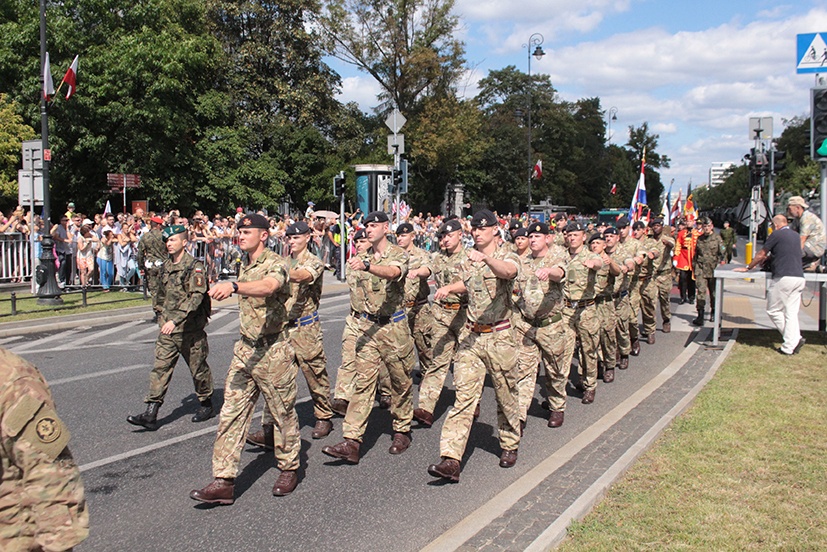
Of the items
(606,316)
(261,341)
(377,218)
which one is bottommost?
(606,316)

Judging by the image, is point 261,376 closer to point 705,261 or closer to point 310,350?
point 310,350

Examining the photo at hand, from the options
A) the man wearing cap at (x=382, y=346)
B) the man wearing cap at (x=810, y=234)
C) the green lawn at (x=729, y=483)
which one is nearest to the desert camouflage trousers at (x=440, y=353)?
the man wearing cap at (x=382, y=346)

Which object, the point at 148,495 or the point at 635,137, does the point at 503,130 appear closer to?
the point at 635,137

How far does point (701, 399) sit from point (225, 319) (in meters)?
9.84

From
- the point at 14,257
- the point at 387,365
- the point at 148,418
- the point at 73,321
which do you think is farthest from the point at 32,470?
the point at 14,257

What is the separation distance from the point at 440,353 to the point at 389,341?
88 centimetres

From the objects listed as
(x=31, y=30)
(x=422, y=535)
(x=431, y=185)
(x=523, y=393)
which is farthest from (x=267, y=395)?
(x=431, y=185)

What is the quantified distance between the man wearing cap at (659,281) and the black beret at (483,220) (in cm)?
709

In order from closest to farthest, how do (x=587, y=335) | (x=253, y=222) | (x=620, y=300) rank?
(x=253, y=222), (x=587, y=335), (x=620, y=300)

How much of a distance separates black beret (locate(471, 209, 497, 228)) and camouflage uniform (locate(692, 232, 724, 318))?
8.65 metres

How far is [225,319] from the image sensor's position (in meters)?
14.8

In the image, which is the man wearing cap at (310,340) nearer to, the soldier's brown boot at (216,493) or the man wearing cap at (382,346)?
the man wearing cap at (382,346)

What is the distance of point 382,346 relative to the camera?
6.36 meters

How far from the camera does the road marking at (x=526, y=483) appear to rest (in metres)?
4.43
